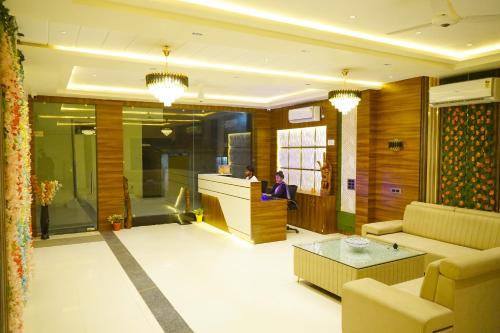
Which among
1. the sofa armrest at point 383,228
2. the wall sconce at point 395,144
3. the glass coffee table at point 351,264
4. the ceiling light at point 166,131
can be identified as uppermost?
the ceiling light at point 166,131

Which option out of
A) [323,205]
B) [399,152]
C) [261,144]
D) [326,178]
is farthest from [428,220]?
[261,144]

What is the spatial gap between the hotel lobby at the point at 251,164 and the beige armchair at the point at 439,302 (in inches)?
0.7

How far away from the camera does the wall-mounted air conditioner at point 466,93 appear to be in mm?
4965

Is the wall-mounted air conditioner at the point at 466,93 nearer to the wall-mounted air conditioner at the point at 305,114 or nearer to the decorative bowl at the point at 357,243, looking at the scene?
the decorative bowl at the point at 357,243

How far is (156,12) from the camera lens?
3.26m

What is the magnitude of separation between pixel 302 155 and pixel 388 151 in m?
2.81

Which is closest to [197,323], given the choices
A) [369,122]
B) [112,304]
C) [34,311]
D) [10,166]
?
[112,304]

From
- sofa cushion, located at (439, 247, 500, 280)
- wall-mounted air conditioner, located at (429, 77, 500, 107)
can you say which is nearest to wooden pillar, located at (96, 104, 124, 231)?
wall-mounted air conditioner, located at (429, 77, 500, 107)

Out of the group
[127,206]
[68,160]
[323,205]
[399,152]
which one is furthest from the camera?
[127,206]

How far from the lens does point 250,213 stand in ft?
22.8

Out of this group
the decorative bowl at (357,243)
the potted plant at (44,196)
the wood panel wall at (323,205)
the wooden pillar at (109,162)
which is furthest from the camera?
the wooden pillar at (109,162)

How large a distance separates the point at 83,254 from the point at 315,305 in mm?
4255

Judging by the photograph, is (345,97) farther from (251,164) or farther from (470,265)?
(251,164)

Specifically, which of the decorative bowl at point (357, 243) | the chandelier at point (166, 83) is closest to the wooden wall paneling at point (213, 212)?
the decorative bowl at point (357, 243)
